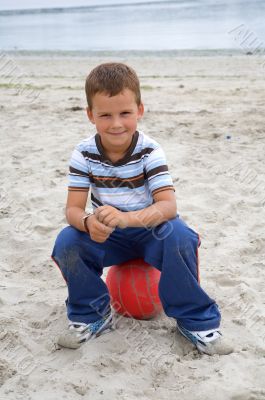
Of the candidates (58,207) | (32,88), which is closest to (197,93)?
(32,88)

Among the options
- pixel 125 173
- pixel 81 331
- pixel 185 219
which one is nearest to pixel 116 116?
pixel 125 173

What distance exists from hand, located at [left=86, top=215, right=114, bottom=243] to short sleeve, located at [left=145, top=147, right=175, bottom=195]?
36 cm

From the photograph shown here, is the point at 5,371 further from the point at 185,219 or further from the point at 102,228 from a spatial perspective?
the point at 185,219

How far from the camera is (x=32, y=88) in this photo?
10.3 metres

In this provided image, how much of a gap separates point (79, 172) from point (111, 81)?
0.54 metres

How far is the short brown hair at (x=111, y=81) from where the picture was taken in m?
2.68

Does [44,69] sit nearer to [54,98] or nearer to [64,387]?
[54,98]

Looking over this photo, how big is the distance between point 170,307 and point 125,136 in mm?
952

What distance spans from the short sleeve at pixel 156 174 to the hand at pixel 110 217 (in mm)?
274

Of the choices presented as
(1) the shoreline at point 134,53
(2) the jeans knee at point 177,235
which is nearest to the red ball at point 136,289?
(2) the jeans knee at point 177,235

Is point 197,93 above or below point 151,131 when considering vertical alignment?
above

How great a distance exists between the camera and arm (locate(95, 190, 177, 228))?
2621mm

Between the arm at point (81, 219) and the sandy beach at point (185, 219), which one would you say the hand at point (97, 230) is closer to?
the arm at point (81, 219)

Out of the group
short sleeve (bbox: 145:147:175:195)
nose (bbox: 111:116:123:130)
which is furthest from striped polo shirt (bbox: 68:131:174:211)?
nose (bbox: 111:116:123:130)
